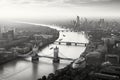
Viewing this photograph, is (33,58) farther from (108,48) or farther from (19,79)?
(108,48)

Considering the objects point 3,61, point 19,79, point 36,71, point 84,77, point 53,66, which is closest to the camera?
point 84,77

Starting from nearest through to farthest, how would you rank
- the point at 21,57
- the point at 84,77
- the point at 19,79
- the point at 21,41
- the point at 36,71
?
the point at 84,77
the point at 19,79
the point at 36,71
the point at 21,57
the point at 21,41

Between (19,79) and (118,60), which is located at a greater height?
(118,60)

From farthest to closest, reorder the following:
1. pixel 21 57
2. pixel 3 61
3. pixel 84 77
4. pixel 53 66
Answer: pixel 21 57 < pixel 3 61 < pixel 53 66 < pixel 84 77

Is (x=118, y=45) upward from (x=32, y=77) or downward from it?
upward

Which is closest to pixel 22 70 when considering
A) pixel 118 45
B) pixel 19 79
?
pixel 19 79

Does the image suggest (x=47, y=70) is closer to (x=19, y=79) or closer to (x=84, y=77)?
(x=19, y=79)

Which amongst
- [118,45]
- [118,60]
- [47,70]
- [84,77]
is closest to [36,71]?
[47,70]

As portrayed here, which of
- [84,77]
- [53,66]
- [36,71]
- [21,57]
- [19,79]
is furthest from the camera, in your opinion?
[21,57]

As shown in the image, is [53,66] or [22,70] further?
[53,66]
